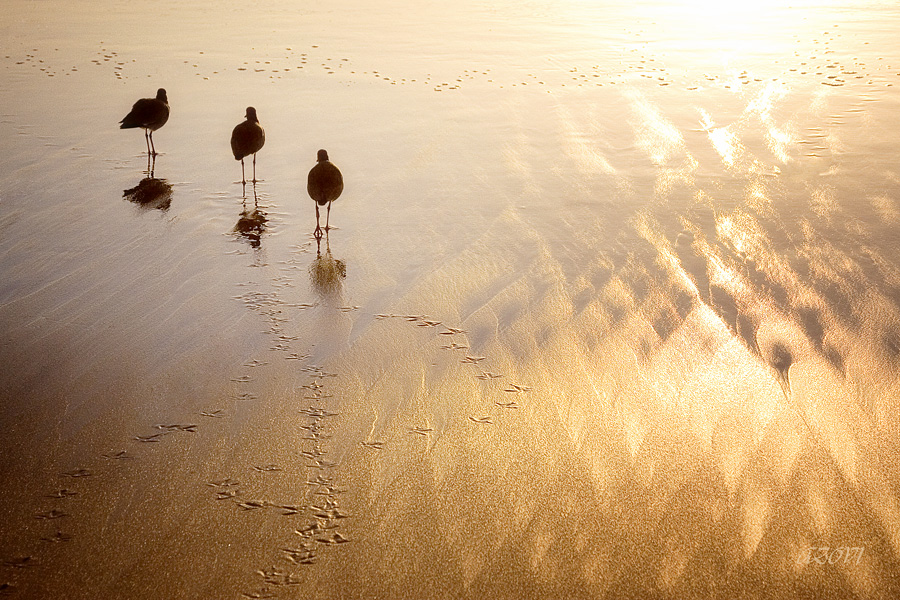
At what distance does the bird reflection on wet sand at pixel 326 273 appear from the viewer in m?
5.46

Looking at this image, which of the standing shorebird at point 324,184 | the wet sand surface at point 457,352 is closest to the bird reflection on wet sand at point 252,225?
the wet sand surface at point 457,352

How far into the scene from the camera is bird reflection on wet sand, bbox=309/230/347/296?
5.46m

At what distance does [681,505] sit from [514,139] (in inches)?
244

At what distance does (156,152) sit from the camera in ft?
28.0

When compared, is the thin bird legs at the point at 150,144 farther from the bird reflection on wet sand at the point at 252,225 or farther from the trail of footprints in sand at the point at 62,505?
the trail of footprints in sand at the point at 62,505

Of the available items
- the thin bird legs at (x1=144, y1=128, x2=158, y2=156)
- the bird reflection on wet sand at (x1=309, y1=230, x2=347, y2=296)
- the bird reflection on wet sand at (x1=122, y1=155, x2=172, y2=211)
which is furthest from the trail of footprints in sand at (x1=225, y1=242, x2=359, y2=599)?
the thin bird legs at (x1=144, y1=128, x2=158, y2=156)

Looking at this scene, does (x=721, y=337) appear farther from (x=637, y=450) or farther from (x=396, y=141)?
(x=396, y=141)

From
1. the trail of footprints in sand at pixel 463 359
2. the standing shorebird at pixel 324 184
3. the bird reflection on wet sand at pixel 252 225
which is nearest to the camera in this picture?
the trail of footprints in sand at pixel 463 359

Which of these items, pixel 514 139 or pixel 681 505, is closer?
pixel 681 505

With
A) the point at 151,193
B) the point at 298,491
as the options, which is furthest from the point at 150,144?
the point at 298,491

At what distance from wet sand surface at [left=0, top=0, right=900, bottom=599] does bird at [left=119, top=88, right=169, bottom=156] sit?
12.2 inches

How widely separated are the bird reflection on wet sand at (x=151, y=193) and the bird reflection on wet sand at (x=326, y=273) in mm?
1829

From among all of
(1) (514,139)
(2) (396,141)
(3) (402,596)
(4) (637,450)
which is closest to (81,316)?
(3) (402,596)

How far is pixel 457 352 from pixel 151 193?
13.5 ft
